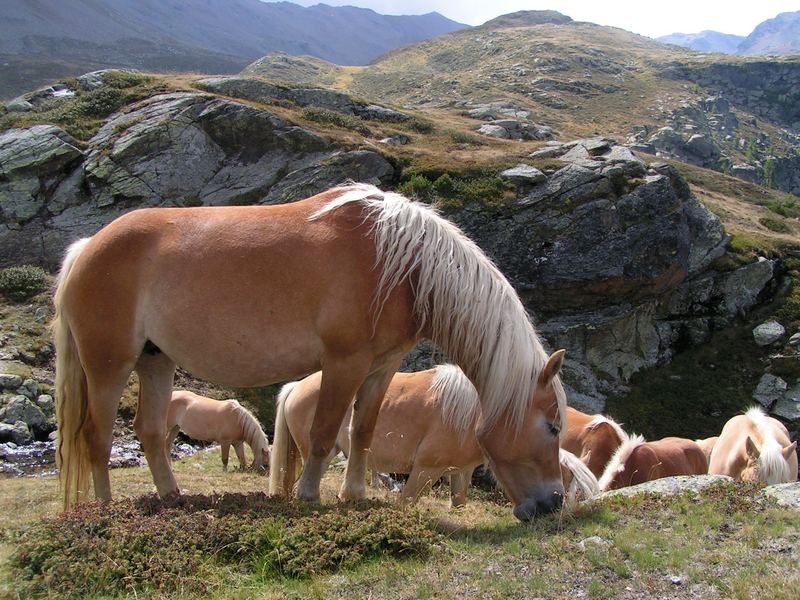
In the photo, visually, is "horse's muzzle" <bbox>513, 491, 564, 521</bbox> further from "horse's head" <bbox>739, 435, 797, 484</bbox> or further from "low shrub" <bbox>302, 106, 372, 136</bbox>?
"low shrub" <bbox>302, 106, 372, 136</bbox>

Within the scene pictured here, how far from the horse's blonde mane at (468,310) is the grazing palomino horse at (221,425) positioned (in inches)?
420

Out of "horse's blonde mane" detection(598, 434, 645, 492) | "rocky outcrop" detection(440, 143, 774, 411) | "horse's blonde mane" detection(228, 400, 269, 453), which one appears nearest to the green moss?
"rocky outcrop" detection(440, 143, 774, 411)

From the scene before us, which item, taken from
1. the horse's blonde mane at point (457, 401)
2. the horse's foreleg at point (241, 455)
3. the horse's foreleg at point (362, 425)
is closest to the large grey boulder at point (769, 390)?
the horse's foreleg at point (241, 455)

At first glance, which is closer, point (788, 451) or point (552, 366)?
point (552, 366)

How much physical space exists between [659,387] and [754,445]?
18.4 m

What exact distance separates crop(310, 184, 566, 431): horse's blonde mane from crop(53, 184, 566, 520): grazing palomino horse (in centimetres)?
1

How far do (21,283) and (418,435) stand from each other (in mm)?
20851

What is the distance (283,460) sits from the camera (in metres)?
8.14

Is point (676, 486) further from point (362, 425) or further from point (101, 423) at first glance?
point (101, 423)

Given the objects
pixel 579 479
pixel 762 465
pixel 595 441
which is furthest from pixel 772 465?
pixel 579 479

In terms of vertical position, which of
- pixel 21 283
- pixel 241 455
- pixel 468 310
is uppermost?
pixel 468 310

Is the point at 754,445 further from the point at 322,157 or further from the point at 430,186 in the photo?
the point at 322,157

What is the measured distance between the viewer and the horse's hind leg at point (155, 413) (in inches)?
247

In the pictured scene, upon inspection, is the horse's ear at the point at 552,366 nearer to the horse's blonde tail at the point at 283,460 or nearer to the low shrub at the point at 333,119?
the horse's blonde tail at the point at 283,460
